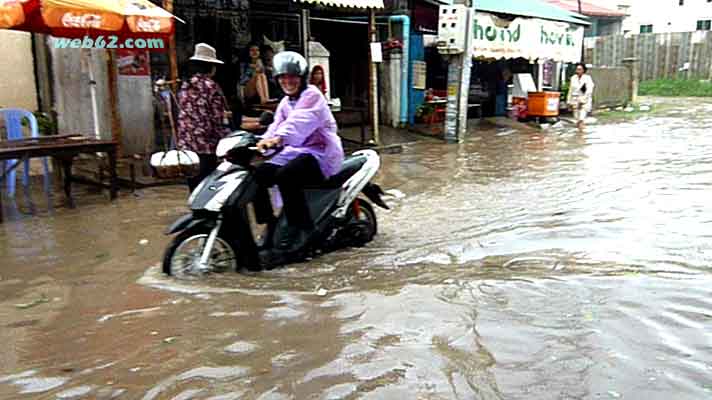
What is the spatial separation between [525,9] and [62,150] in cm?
1259

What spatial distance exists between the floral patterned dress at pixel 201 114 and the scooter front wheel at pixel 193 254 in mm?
2076

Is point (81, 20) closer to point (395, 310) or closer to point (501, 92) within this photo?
point (395, 310)

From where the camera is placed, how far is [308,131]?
192 inches

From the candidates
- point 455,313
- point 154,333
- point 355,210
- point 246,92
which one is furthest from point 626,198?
point 246,92

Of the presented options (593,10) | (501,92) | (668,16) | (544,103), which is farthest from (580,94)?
(668,16)

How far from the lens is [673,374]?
119 inches

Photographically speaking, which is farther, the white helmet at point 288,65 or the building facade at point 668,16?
the building facade at point 668,16

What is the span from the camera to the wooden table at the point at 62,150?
6.64m

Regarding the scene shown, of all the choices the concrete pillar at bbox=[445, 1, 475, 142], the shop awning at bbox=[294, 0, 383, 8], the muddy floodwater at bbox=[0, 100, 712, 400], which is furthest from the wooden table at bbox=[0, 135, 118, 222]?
the concrete pillar at bbox=[445, 1, 475, 142]

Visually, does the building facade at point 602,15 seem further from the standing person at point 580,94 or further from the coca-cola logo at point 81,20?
the coca-cola logo at point 81,20

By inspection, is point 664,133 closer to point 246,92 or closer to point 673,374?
point 246,92

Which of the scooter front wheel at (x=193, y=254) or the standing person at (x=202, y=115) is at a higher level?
the standing person at (x=202, y=115)

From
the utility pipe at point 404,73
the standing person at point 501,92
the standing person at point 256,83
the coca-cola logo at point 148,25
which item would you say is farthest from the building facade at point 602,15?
the coca-cola logo at point 148,25

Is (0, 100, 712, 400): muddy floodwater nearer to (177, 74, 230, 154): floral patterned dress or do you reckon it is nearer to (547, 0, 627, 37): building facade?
(177, 74, 230, 154): floral patterned dress
